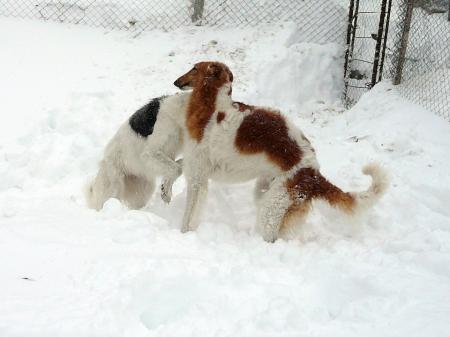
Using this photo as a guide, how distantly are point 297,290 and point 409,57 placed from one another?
5.63m

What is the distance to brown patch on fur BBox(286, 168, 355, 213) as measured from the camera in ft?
12.2

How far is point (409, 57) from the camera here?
7262mm

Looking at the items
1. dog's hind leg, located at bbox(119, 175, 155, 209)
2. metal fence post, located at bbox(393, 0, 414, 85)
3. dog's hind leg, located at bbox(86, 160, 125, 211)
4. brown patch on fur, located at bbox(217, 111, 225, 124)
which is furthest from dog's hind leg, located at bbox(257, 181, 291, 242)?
metal fence post, located at bbox(393, 0, 414, 85)

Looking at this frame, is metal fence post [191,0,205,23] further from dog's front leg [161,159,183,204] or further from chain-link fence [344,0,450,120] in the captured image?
dog's front leg [161,159,183,204]

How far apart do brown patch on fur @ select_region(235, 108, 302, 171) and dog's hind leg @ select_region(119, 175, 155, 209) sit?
125cm

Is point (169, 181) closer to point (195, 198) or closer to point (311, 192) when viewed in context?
point (195, 198)

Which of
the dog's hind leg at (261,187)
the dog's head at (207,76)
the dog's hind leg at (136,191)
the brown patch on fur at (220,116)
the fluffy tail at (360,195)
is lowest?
the dog's hind leg at (136,191)

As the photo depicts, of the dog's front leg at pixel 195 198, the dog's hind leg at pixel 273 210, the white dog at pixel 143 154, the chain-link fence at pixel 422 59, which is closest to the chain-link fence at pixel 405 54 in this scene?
the chain-link fence at pixel 422 59

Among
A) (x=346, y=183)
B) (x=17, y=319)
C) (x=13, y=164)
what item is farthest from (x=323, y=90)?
(x=17, y=319)

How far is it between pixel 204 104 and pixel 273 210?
1.06m

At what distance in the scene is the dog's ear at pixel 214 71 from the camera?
4.05m

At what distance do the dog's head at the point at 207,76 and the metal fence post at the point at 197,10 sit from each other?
4722 millimetres

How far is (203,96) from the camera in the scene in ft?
13.3

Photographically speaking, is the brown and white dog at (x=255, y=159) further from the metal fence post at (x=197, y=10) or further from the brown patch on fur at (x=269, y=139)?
the metal fence post at (x=197, y=10)
